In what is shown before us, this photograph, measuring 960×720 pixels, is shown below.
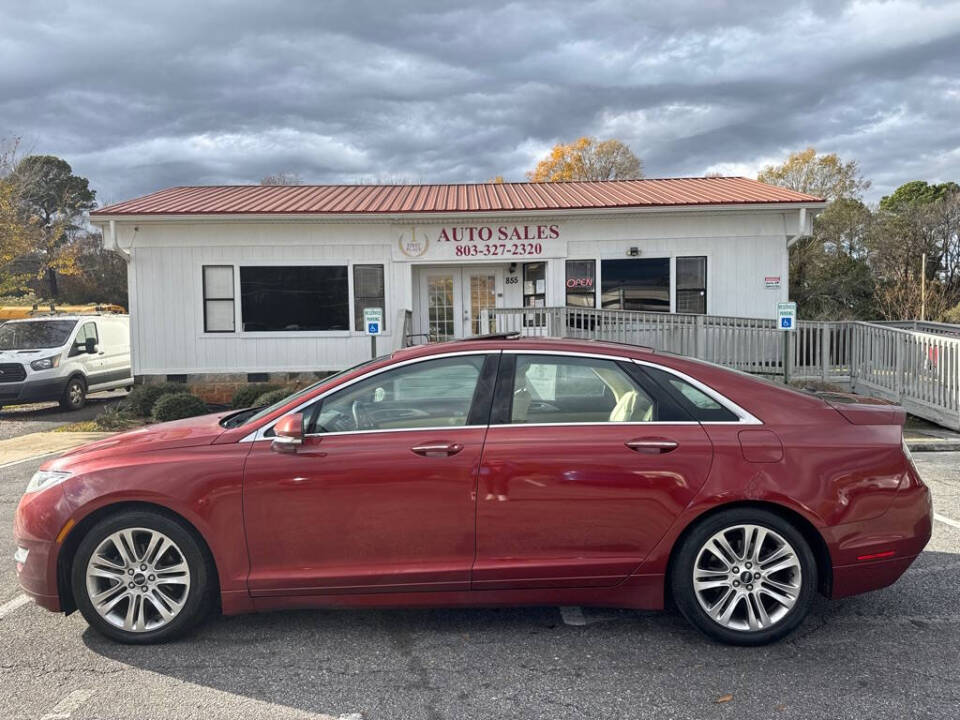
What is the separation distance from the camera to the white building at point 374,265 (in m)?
13.6

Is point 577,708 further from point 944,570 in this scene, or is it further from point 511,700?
point 944,570

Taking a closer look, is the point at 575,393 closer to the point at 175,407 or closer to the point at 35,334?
the point at 175,407

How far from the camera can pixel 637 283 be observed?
1397 centimetres

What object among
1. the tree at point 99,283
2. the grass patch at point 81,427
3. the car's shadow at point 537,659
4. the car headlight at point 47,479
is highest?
the tree at point 99,283

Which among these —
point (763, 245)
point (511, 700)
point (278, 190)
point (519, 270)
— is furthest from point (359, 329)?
point (511, 700)

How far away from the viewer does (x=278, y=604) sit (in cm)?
361

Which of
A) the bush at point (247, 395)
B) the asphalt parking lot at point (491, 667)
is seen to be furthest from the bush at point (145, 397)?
the asphalt parking lot at point (491, 667)

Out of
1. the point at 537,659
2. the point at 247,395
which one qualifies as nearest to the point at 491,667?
the point at 537,659

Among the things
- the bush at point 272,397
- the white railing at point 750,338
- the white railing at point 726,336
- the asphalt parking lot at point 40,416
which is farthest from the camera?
the white railing at point 726,336

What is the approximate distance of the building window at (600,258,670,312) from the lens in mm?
13938

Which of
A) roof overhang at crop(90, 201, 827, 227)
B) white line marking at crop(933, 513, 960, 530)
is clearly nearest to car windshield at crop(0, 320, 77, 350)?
roof overhang at crop(90, 201, 827, 227)

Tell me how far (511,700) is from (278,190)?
15036 mm

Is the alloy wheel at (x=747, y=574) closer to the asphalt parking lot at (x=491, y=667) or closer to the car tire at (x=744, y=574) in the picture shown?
the car tire at (x=744, y=574)

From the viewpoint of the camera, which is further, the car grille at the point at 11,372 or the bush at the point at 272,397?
the car grille at the point at 11,372
